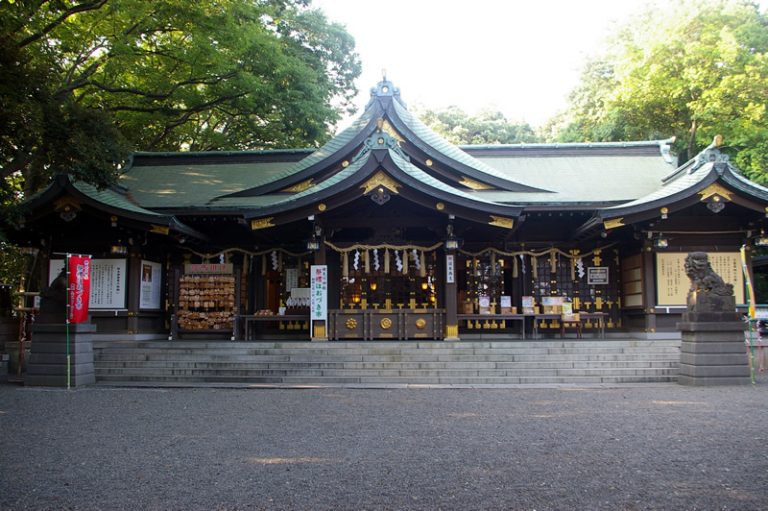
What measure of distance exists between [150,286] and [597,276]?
11.9 metres

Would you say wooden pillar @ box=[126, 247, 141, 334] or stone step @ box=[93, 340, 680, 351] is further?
wooden pillar @ box=[126, 247, 141, 334]

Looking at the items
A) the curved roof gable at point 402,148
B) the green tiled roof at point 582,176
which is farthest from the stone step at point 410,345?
the curved roof gable at point 402,148

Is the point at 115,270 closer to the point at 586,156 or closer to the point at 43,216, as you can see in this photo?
the point at 43,216

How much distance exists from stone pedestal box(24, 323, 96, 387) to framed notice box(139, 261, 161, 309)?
13.2 feet

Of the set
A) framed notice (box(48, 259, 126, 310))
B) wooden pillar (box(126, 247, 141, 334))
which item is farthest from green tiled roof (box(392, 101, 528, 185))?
framed notice (box(48, 259, 126, 310))

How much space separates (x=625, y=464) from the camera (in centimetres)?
529

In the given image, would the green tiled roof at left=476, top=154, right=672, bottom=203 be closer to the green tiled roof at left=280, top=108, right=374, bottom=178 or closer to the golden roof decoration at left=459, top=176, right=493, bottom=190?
the golden roof decoration at left=459, top=176, right=493, bottom=190

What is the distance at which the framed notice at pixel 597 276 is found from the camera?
16.0 meters

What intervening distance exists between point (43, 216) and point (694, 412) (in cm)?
1396

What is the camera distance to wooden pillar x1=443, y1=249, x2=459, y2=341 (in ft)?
45.7

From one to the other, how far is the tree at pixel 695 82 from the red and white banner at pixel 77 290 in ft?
74.9

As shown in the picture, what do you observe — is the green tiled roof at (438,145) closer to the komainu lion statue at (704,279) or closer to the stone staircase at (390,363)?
the stone staircase at (390,363)

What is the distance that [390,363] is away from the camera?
1170 cm

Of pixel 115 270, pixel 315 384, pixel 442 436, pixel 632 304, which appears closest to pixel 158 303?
pixel 115 270
